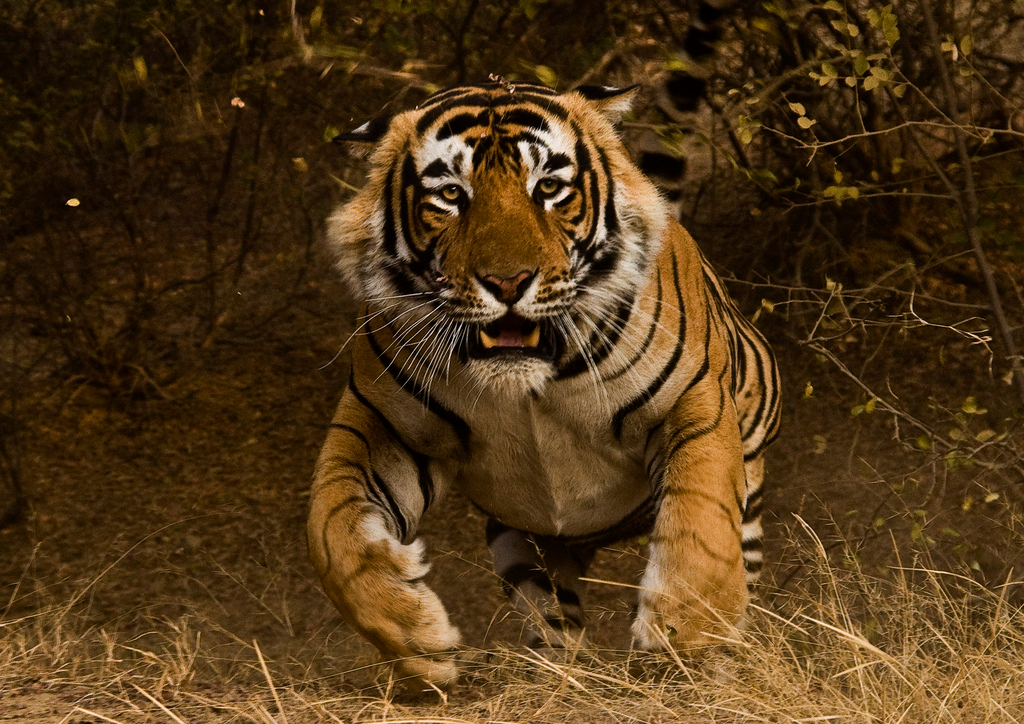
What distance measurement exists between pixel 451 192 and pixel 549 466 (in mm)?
663

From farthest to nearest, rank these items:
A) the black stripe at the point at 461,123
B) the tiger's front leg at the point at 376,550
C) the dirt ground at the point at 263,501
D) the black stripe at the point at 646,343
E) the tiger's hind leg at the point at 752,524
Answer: the dirt ground at the point at 263,501
the tiger's hind leg at the point at 752,524
the black stripe at the point at 646,343
the black stripe at the point at 461,123
the tiger's front leg at the point at 376,550

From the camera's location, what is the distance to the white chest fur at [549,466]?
8.66 feet

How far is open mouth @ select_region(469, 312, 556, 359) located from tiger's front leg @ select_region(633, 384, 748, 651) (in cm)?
38

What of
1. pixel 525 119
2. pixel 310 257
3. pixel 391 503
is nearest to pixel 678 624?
pixel 391 503

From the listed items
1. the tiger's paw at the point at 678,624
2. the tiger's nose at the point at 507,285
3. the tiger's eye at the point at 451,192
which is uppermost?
the tiger's eye at the point at 451,192

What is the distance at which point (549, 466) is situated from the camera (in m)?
2.72

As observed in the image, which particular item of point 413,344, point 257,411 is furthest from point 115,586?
point 413,344

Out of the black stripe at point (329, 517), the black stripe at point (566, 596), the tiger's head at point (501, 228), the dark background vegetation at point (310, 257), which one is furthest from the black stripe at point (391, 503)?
the dark background vegetation at point (310, 257)

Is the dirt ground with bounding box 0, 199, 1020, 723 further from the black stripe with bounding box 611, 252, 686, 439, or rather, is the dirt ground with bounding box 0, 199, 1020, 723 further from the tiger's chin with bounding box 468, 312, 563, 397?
the tiger's chin with bounding box 468, 312, 563, 397

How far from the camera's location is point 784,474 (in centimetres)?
498

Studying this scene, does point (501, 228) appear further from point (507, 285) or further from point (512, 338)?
point (512, 338)

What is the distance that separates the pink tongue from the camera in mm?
2436

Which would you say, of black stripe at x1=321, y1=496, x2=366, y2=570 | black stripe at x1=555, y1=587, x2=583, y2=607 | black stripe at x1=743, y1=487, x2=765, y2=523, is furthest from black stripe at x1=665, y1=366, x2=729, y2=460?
black stripe at x1=555, y1=587, x2=583, y2=607

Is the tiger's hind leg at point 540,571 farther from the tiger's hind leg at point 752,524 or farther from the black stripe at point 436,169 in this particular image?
the black stripe at point 436,169
